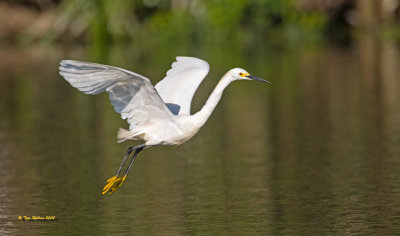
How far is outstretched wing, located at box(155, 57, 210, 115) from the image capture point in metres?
12.1

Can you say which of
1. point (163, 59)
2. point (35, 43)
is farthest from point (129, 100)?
point (35, 43)

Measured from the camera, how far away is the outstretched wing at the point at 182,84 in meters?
12.1

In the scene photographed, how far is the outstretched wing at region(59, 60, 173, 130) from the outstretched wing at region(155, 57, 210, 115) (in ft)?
1.77

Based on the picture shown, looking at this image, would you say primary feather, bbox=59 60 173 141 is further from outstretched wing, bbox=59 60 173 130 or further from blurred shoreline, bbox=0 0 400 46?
blurred shoreline, bbox=0 0 400 46

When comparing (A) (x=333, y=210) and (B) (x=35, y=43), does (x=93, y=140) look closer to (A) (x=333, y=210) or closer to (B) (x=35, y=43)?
(A) (x=333, y=210)

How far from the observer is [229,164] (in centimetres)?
1527

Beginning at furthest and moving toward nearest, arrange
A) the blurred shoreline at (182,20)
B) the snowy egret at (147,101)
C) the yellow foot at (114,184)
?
the blurred shoreline at (182,20)
the yellow foot at (114,184)
the snowy egret at (147,101)

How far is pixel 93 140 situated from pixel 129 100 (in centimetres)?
667

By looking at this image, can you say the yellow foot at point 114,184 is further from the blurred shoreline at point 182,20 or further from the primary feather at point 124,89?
the blurred shoreline at point 182,20

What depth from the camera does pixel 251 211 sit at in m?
11.7

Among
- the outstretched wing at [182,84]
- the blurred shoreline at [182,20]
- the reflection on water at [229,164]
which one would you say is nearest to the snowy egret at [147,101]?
the outstretched wing at [182,84]

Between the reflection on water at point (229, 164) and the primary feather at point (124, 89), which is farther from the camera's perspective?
the reflection on water at point (229, 164)

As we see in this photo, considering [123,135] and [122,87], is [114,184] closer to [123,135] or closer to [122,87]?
[123,135]

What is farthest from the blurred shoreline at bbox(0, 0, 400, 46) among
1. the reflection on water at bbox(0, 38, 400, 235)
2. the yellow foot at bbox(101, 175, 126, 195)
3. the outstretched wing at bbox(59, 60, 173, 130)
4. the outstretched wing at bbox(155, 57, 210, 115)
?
the outstretched wing at bbox(59, 60, 173, 130)
